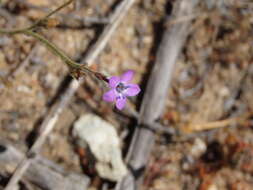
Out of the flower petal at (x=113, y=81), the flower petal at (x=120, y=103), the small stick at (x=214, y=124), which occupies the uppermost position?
the flower petal at (x=113, y=81)

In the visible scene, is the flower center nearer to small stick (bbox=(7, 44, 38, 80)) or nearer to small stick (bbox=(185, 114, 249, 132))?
small stick (bbox=(7, 44, 38, 80))

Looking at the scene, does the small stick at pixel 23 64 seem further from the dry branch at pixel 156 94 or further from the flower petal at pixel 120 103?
the flower petal at pixel 120 103

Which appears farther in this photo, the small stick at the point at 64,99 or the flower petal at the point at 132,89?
the small stick at the point at 64,99

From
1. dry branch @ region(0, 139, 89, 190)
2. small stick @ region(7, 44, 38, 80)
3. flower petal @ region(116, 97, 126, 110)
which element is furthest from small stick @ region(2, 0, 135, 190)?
flower petal @ region(116, 97, 126, 110)

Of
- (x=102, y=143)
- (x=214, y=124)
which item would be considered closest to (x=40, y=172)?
(x=102, y=143)

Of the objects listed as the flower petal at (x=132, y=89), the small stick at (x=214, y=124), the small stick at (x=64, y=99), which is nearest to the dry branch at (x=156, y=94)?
the small stick at (x=214, y=124)

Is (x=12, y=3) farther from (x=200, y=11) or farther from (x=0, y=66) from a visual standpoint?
(x=200, y=11)
